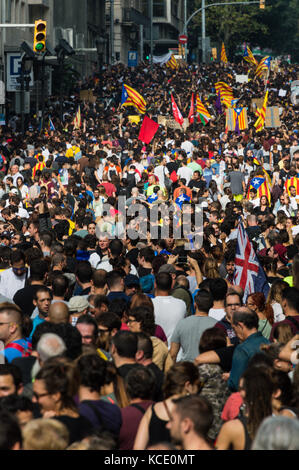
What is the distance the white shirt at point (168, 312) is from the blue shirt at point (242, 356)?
5.41ft

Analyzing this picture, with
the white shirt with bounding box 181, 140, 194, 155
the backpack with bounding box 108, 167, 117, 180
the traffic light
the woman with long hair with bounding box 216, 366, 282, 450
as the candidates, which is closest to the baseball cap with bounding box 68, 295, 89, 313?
the woman with long hair with bounding box 216, 366, 282, 450

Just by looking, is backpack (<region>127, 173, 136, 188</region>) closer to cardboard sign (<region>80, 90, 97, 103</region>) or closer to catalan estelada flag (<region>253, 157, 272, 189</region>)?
catalan estelada flag (<region>253, 157, 272, 189</region>)

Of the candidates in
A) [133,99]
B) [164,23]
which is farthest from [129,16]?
[133,99]

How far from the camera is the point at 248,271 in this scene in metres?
10.5

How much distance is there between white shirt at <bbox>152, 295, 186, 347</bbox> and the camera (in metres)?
9.02

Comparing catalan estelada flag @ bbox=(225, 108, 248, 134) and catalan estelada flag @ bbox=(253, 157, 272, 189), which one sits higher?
catalan estelada flag @ bbox=(225, 108, 248, 134)

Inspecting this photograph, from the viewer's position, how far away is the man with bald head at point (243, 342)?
7117 millimetres

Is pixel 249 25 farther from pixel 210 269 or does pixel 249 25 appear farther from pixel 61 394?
pixel 61 394

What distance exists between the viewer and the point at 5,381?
611 centimetres

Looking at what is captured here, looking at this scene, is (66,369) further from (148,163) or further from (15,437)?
(148,163)

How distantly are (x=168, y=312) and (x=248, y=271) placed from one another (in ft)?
5.57

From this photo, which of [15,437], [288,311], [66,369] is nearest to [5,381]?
[66,369]

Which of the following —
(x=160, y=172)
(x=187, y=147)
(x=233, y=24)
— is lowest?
(x=160, y=172)
